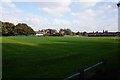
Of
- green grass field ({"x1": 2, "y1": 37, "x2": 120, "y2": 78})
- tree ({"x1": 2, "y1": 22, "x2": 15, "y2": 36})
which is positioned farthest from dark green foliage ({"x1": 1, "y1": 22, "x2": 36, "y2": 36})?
green grass field ({"x1": 2, "y1": 37, "x2": 120, "y2": 78})

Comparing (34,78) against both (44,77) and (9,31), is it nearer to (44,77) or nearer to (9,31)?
(44,77)

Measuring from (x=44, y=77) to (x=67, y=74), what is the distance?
112cm

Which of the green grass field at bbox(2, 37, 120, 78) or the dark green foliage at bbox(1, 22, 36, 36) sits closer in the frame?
the green grass field at bbox(2, 37, 120, 78)

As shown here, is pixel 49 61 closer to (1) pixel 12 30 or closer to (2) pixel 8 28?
(2) pixel 8 28

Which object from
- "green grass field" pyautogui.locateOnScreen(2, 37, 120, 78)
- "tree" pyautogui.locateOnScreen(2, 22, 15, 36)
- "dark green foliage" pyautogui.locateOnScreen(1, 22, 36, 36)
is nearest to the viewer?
"green grass field" pyautogui.locateOnScreen(2, 37, 120, 78)

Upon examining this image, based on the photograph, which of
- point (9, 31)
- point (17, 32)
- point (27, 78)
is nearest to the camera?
point (27, 78)

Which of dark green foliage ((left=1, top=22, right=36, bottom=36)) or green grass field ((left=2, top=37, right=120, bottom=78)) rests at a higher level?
dark green foliage ((left=1, top=22, right=36, bottom=36))

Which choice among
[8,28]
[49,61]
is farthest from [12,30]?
[49,61]

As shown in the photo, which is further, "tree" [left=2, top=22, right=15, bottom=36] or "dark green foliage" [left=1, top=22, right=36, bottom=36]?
"tree" [left=2, top=22, right=15, bottom=36]

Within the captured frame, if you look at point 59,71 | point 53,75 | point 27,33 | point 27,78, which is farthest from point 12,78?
point 27,33

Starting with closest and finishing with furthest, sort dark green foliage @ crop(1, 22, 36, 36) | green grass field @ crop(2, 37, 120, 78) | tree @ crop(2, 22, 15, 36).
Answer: green grass field @ crop(2, 37, 120, 78) < dark green foliage @ crop(1, 22, 36, 36) < tree @ crop(2, 22, 15, 36)

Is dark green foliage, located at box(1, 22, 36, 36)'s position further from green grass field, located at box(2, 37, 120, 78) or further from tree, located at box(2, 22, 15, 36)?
green grass field, located at box(2, 37, 120, 78)

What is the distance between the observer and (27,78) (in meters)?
4.56

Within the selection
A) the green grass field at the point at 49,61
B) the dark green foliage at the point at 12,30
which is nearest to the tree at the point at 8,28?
the dark green foliage at the point at 12,30
